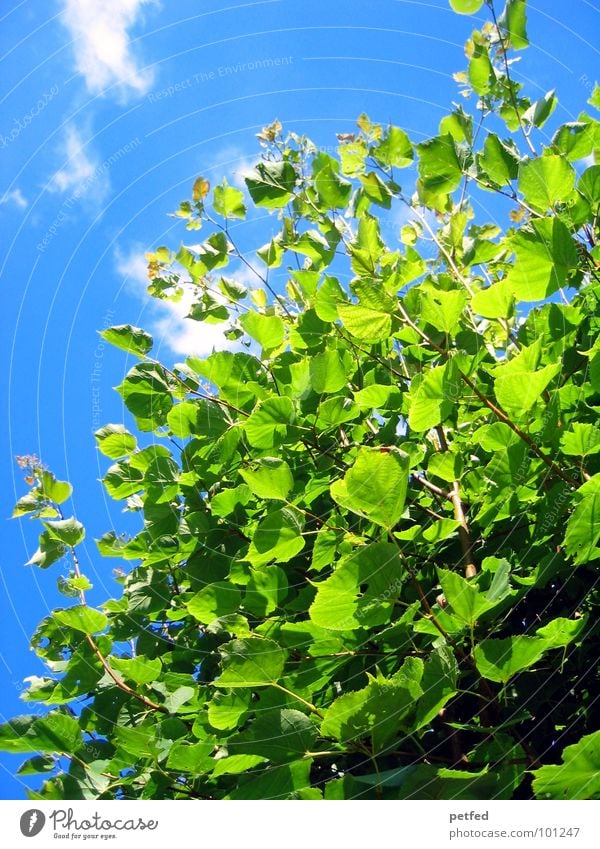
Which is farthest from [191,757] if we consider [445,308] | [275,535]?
[445,308]

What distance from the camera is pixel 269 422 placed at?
1360mm

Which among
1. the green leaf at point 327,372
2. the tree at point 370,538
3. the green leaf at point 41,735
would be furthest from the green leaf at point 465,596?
the green leaf at point 41,735

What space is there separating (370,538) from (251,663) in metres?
0.32

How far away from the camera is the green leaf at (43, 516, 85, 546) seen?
173 cm

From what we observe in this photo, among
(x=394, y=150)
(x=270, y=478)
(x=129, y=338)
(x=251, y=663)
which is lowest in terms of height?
(x=251, y=663)

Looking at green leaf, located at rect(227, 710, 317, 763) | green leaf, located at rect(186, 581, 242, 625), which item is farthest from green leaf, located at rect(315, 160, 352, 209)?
green leaf, located at rect(227, 710, 317, 763)

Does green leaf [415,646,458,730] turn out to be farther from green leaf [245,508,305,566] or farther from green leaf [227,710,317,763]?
green leaf [245,508,305,566]

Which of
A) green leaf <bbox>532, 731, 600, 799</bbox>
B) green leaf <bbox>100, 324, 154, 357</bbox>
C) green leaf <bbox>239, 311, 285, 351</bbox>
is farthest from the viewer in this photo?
green leaf <bbox>100, 324, 154, 357</bbox>

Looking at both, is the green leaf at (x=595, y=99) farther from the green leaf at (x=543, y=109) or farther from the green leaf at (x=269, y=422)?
the green leaf at (x=269, y=422)

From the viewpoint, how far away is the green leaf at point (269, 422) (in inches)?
52.4

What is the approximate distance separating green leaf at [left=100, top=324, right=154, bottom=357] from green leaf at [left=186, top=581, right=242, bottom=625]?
0.69 meters

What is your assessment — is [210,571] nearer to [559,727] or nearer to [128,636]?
[128,636]

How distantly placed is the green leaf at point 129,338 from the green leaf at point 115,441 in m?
0.23
